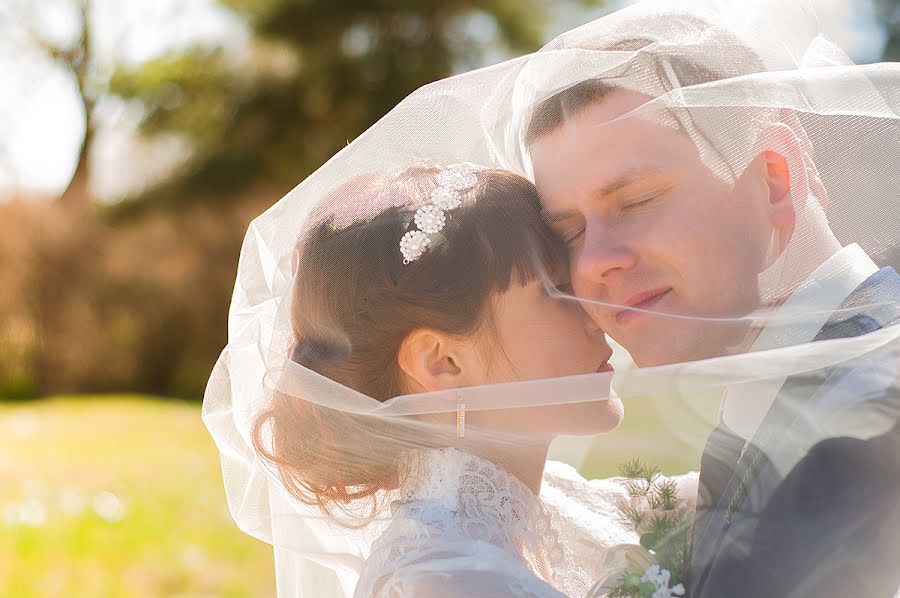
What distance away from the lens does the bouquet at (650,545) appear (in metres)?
1.81

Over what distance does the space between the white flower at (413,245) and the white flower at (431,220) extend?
0.01 metres

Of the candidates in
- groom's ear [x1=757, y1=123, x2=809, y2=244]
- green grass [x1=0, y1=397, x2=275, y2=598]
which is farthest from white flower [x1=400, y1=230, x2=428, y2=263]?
green grass [x1=0, y1=397, x2=275, y2=598]

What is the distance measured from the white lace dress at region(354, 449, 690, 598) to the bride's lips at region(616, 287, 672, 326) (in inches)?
14.6

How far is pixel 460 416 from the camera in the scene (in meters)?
2.18

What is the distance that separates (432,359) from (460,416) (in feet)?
0.53

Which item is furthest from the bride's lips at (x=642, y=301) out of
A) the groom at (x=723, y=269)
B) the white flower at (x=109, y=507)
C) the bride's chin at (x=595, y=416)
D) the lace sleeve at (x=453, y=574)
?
the white flower at (x=109, y=507)

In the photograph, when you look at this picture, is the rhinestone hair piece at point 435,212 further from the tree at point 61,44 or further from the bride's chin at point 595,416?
the tree at point 61,44

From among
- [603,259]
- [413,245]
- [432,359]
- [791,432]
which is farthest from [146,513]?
[791,432]

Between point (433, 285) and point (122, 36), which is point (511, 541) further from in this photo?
point (122, 36)

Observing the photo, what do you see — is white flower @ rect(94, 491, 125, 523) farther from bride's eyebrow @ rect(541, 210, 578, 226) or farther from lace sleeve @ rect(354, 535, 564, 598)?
bride's eyebrow @ rect(541, 210, 578, 226)

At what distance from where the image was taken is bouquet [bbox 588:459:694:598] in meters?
1.81

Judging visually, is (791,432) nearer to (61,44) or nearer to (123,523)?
(123,523)

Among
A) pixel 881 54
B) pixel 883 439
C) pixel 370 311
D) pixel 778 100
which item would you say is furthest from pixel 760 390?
pixel 881 54

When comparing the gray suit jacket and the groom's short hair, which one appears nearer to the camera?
the gray suit jacket
